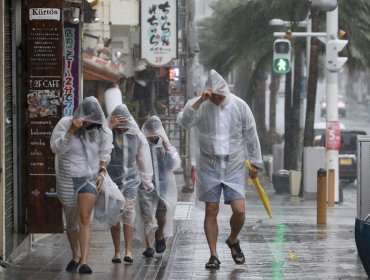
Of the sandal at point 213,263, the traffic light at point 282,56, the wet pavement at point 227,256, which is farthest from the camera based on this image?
the traffic light at point 282,56

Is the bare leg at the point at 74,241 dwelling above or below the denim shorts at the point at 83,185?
below

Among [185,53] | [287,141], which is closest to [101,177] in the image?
[185,53]

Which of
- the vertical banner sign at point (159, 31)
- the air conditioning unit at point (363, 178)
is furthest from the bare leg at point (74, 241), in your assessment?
the vertical banner sign at point (159, 31)

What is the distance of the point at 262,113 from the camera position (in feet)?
141

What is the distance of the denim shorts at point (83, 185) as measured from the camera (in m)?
10.2

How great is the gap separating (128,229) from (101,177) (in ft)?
3.91

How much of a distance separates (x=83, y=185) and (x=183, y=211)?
7931 millimetres

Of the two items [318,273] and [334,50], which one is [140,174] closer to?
[318,273]

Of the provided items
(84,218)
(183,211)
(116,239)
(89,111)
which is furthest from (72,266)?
(183,211)

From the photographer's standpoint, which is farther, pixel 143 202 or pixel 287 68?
pixel 287 68

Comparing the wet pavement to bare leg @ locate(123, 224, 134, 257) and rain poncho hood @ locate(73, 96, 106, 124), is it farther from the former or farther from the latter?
A: rain poncho hood @ locate(73, 96, 106, 124)

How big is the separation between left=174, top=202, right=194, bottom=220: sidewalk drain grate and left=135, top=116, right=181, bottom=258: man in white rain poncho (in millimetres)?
4446

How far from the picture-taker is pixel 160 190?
12031 mm

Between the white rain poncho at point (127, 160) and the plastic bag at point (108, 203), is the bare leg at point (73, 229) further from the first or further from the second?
the white rain poncho at point (127, 160)
